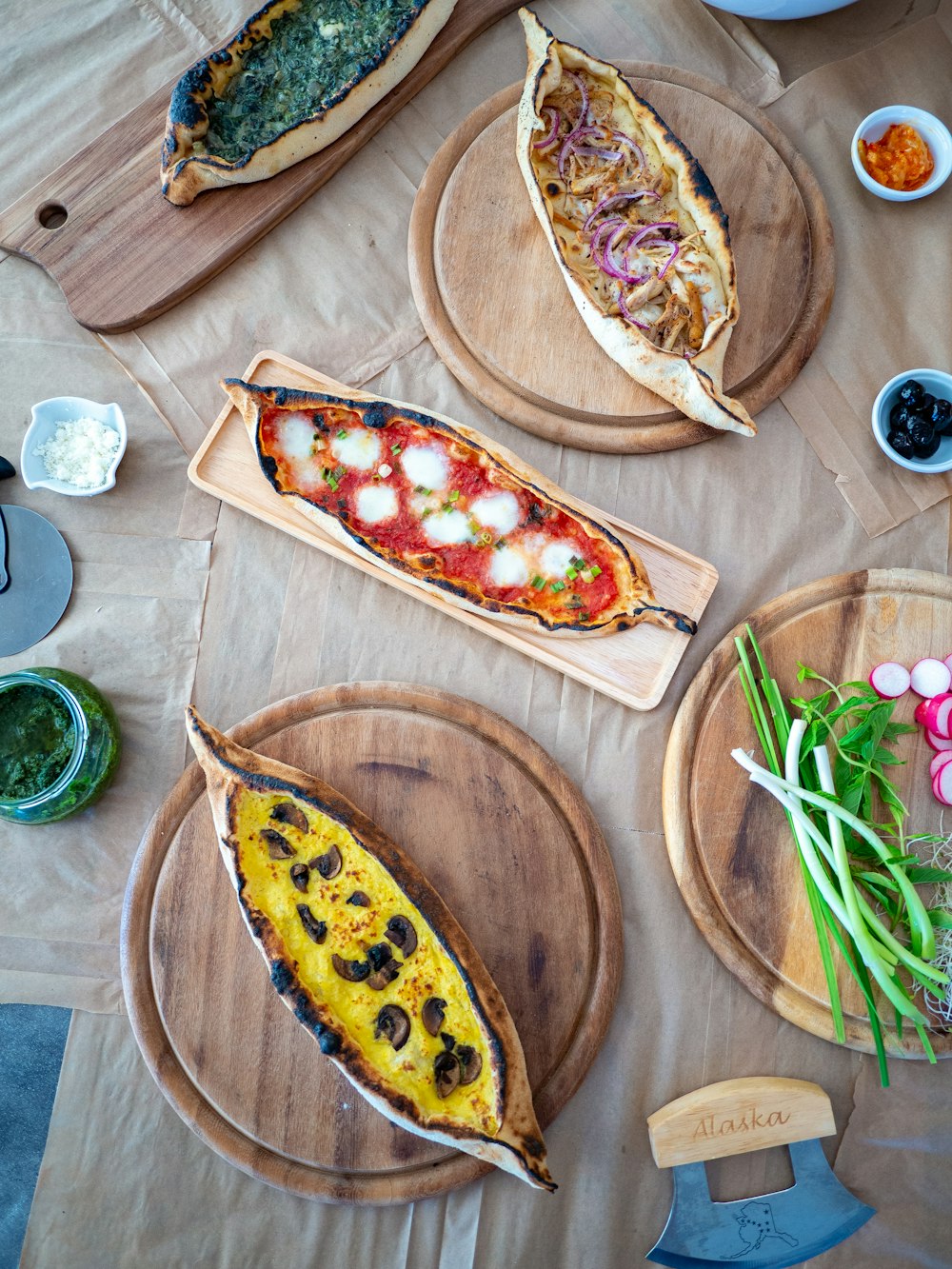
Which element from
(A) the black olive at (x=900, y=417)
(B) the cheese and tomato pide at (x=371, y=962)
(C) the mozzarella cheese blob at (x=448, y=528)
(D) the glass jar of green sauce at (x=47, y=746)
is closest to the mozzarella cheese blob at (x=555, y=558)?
(C) the mozzarella cheese blob at (x=448, y=528)

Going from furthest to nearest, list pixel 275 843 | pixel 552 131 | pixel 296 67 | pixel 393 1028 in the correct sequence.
Result: pixel 296 67 → pixel 552 131 → pixel 275 843 → pixel 393 1028

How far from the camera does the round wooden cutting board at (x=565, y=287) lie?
10.8ft

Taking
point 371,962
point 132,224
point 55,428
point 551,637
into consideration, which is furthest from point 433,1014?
point 132,224

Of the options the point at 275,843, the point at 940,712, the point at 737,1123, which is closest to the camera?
the point at 275,843

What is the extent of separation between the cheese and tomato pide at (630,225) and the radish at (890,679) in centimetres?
95

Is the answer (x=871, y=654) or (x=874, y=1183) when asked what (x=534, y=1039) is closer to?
(x=874, y=1183)

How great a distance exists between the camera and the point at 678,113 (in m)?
3.43

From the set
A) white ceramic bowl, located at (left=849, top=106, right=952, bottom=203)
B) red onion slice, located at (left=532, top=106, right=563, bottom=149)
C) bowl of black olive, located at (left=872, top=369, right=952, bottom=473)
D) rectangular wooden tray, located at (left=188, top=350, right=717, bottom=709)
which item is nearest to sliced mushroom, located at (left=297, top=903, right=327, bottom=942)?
rectangular wooden tray, located at (left=188, top=350, right=717, bottom=709)

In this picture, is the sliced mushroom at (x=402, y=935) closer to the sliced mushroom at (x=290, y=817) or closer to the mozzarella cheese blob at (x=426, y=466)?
the sliced mushroom at (x=290, y=817)

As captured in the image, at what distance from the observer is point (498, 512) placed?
316 cm

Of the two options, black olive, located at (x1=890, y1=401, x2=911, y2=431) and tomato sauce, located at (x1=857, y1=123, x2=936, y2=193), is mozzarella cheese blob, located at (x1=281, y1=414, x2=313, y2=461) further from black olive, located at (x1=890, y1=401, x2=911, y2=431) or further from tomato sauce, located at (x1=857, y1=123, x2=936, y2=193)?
tomato sauce, located at (x1=857, y1=123, x2=936, y2=193)

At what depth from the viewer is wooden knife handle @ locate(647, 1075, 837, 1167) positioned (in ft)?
9.78

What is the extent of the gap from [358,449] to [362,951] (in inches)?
65.7

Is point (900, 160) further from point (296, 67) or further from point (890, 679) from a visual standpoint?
point (296, 67)
